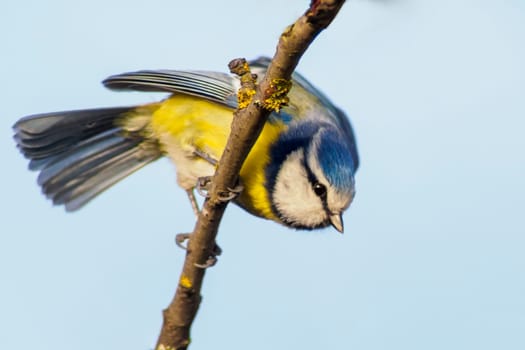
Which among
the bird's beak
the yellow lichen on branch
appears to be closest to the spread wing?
the bird's beak

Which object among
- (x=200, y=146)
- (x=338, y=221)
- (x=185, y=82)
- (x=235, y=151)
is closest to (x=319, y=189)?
(x=338, y=221)

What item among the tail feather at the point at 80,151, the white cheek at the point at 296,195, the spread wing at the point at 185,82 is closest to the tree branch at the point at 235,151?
the white cheek at the point at 296,195

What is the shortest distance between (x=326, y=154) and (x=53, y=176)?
1.56 meters

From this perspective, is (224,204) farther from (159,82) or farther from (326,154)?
(159,82)

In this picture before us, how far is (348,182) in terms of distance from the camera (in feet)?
12.3

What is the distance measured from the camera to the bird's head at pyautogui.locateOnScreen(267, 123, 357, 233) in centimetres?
371

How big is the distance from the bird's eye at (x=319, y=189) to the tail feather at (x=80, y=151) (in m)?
1.04

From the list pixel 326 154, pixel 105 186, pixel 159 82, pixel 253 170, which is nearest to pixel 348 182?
pixel 326 154

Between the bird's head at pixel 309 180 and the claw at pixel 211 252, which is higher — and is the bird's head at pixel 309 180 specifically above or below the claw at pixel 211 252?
above

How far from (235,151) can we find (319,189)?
118cm

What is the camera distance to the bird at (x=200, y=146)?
3732mm

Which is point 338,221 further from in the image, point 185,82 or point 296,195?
point 185,82

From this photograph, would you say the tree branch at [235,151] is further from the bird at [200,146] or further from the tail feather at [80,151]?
the tail feather at [80,151]

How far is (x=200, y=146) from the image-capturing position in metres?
3.95
